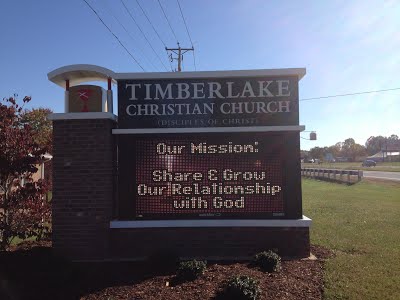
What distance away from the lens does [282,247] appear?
7.73 metres

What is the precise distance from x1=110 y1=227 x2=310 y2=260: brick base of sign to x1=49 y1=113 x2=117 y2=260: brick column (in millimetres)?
384

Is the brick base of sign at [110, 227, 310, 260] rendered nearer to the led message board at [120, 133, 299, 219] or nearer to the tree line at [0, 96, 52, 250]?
the led message board at [120, 133, 299, 219]

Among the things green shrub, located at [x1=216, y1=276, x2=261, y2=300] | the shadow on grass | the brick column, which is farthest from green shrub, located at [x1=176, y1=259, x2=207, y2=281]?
the brick column

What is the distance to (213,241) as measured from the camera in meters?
7.76

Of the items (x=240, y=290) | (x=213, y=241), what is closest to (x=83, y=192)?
(x=213, y=241)

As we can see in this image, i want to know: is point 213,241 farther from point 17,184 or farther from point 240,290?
point 17,184

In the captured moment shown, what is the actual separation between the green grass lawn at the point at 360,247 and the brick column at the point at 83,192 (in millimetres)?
3827

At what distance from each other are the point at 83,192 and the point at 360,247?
5.37 metres

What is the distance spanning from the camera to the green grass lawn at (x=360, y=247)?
19.5 ft

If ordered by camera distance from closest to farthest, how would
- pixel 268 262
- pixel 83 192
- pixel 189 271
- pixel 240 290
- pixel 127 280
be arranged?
pixel 240 290
pixel 189 271
pixel 127 280
pixel 268 262
pixel 83 192

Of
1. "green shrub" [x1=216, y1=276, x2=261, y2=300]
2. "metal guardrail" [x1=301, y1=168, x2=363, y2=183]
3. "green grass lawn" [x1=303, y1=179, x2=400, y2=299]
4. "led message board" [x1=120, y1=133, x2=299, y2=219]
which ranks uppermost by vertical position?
"led message board" [x1=120, y1=133, x2=299, y2=219]

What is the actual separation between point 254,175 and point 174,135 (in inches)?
61.2

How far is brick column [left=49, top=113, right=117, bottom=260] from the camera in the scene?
25.2 feet

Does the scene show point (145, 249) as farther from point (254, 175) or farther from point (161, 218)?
point (254, 175)
